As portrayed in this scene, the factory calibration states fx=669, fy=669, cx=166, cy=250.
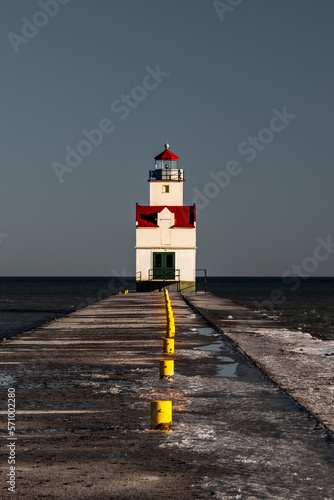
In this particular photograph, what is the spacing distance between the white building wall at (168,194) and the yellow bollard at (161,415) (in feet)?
166

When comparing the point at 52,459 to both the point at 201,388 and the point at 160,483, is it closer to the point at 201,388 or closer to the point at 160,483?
the point at 160,483

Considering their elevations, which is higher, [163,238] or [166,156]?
[166,156]

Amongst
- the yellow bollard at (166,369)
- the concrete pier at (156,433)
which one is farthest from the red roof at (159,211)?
the yellow bollard at (166,369)

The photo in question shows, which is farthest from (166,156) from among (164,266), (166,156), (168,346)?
(168,346)

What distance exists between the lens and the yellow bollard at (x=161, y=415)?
303 inches

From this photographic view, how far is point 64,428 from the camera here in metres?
8.03

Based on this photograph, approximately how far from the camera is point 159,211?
5616cm

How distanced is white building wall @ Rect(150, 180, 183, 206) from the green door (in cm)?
542

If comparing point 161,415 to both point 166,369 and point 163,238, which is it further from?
point 163,238

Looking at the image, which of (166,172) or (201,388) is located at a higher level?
(166,172)

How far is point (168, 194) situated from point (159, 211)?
2.59 m

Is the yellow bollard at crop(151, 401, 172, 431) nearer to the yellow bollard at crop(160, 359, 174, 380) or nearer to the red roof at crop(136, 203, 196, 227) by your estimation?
the yellow bollard at crop(160, 359, 174, 380)

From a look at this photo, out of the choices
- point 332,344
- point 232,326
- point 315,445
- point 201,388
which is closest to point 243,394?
point 201,388

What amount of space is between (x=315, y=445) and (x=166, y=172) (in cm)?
5180
